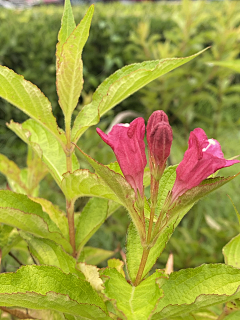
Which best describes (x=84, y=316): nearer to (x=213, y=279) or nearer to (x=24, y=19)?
(x=213, y=279)

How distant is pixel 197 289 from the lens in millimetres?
417

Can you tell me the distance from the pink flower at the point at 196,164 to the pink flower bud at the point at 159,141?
0.10 ft

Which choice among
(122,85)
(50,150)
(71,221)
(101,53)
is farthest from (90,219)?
(101,53)

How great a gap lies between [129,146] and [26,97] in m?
0.19

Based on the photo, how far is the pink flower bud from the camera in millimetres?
370

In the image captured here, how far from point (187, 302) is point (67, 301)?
0.16 meters

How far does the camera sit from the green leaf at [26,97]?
1.45ft

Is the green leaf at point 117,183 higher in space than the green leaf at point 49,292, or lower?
higher

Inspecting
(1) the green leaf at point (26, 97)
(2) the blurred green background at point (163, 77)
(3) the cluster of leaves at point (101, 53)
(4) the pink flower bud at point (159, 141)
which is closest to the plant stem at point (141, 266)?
(4) the pink flower bud at point (159, 141)

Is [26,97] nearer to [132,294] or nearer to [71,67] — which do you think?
[71,67]

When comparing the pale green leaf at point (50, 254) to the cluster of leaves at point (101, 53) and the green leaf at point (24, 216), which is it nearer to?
the green leaf at point (24, 216)

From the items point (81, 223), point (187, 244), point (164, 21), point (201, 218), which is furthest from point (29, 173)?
point (164, 21)

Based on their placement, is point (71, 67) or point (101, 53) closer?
point (71, 67)

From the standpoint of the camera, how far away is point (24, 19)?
12.0 ft
